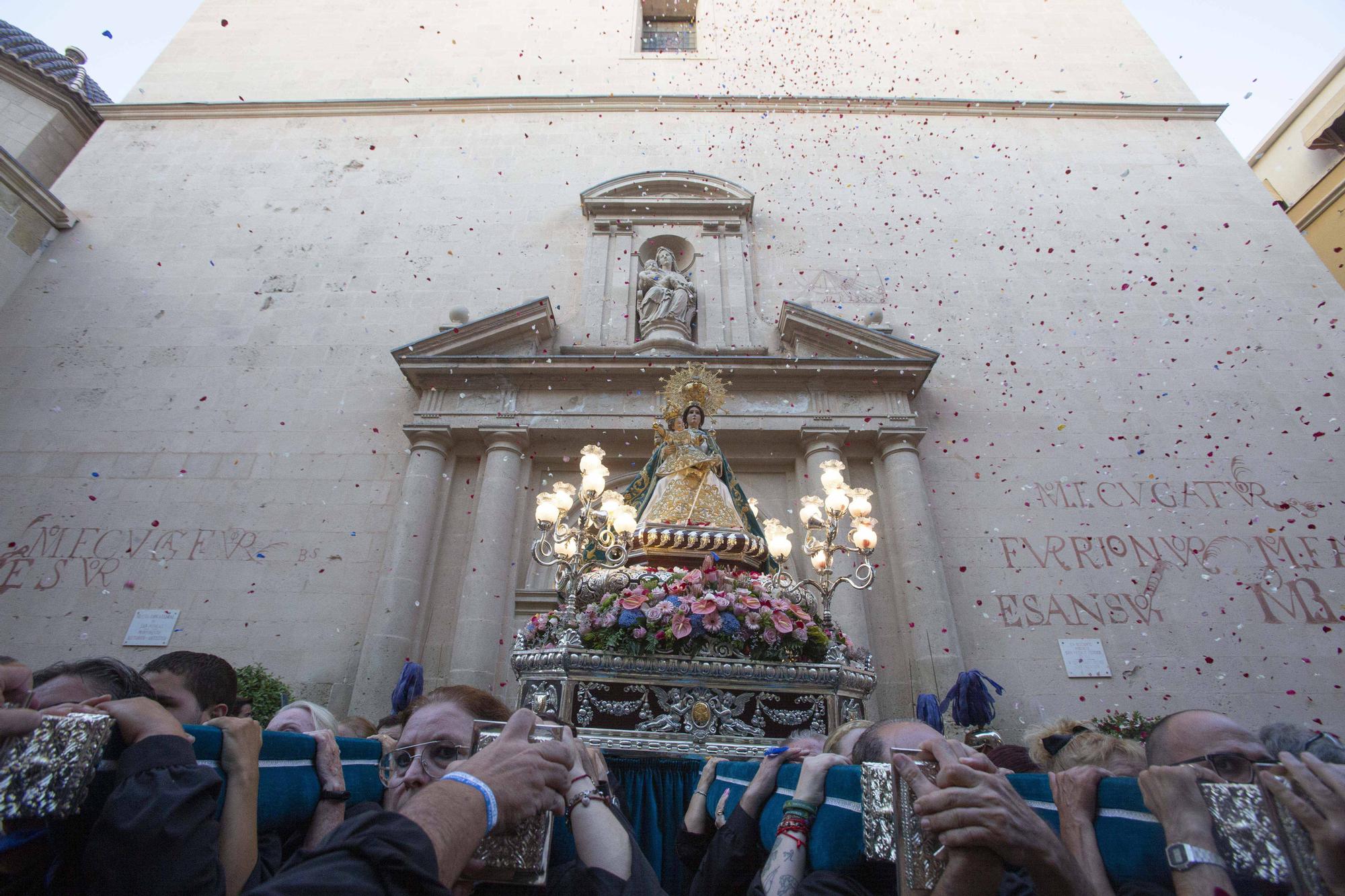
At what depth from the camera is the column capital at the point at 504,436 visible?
27.4ft

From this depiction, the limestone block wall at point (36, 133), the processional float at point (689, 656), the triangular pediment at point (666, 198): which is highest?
the limestone block wall at point (36, 133)

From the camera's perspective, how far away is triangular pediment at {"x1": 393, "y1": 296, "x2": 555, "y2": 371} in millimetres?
8648

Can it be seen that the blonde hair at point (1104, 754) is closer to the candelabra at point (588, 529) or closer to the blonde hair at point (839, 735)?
the blonde hair at point (839, 735)

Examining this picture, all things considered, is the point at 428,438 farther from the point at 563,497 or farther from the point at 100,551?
the point at 100,551

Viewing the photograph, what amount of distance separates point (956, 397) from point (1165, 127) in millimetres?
7566

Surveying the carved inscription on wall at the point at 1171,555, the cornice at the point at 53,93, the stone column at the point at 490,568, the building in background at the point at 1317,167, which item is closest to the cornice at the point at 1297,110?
the building in background at the point at 1317,167

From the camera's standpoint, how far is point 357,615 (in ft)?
24.8

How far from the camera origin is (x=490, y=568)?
757 centimetres

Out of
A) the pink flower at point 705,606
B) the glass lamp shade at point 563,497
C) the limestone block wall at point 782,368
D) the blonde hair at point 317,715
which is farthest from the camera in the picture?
the limestone block wall at point 782,368

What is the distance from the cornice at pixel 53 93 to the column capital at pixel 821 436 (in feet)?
44.0

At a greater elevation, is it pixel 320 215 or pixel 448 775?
pixel 320 215

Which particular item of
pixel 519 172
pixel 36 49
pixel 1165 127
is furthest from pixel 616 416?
pixel 36 49

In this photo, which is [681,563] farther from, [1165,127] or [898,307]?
[1165,127]

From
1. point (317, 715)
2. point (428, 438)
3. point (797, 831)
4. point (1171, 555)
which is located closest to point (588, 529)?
point (317, 715)
